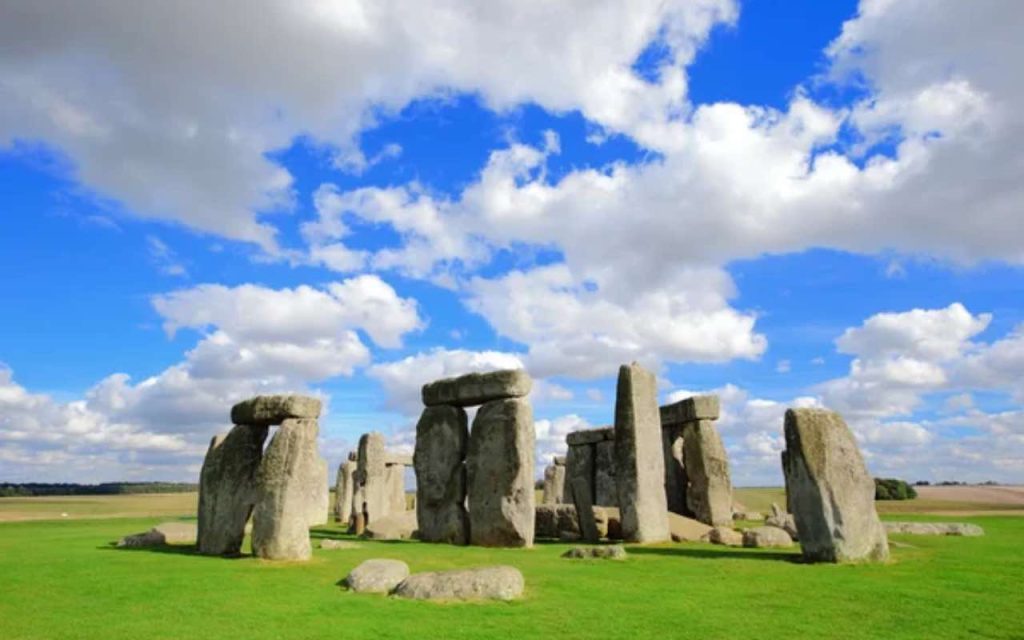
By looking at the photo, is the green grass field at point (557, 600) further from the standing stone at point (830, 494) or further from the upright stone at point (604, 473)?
the upright stone at point (604, 473)

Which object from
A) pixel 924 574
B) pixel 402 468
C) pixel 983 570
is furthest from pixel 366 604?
pixel 402 468

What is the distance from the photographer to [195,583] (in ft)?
32.3

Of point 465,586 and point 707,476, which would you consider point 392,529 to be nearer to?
point 707,476

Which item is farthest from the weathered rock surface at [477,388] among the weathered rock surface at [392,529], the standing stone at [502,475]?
the weathered rock surface at [392,529]

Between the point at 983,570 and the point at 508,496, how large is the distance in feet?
27.5

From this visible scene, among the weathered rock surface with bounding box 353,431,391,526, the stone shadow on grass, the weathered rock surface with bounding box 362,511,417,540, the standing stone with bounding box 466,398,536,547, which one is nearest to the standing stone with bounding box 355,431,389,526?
the weathered rock surface with bounding box 353,431,391,526

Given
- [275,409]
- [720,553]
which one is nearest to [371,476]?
[275,409]

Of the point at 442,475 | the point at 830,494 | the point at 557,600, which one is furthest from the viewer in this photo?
the point at 442,475

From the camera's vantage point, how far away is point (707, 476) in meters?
20.5

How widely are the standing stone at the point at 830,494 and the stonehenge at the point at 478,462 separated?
18.6 ft

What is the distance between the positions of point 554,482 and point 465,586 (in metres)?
23.0

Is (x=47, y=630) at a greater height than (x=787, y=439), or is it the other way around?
(x=787, y=439)

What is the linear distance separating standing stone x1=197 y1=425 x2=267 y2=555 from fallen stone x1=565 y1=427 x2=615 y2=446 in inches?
483

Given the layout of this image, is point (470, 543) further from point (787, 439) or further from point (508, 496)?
point (787, 439)
